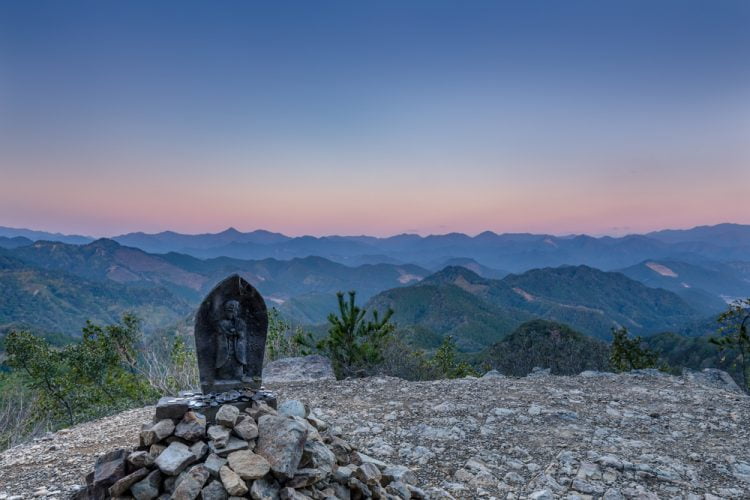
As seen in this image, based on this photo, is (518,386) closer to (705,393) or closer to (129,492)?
(705,393)

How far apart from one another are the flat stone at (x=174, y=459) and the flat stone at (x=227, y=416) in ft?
1.74

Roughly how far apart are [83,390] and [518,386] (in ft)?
76.7

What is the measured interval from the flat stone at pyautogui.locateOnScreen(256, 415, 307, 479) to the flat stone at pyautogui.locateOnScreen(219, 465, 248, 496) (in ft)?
1.43

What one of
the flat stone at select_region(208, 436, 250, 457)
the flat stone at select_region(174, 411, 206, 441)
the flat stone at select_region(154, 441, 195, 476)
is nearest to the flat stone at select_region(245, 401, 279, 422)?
the flat stone at select_region(208, 436, 250, 457)

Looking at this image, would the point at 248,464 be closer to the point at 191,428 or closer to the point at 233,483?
the point at 233,483

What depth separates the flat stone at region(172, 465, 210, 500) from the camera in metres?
4.80

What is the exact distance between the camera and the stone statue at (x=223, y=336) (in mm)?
7707

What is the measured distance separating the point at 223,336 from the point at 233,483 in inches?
131

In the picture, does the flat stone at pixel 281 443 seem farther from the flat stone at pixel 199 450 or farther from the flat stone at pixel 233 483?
the flat stone at pixel 199 450

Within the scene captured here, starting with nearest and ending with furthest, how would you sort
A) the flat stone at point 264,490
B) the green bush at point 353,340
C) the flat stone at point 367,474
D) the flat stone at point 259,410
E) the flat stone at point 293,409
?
the flat stone at point 264,490
the flat stone at point 367,474
the flat stone at point 259,410
the flat stone at point 293,409
the green bush at point 353,340

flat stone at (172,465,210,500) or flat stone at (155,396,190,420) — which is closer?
flat stone at (172,465,210,500)

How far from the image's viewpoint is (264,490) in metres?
5.02

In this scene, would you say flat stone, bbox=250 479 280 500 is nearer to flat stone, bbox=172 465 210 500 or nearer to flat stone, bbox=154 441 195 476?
flat stone, bbox=172 465 210 500

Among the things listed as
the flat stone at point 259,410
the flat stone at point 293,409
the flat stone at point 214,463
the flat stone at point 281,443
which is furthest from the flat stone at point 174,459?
the flat stone at point 293,409
